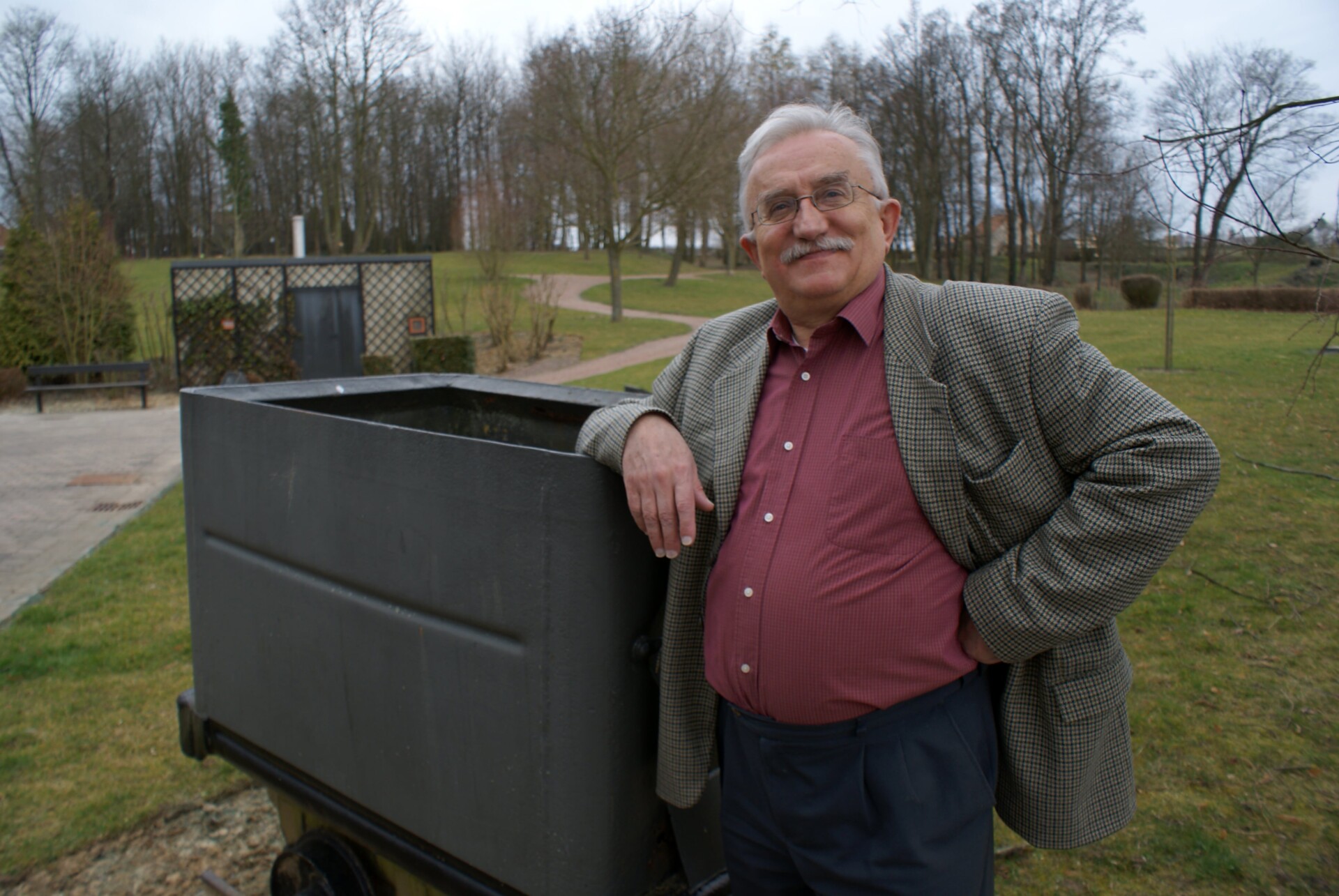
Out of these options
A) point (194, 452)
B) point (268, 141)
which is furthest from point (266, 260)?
point (268, 141)

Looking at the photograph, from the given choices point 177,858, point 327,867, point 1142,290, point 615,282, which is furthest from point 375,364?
point 1142,290

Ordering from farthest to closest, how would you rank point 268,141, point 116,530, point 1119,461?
1. point 268,141
2. point 116,530
3. point 1119,461

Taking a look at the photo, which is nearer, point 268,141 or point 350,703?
point 350,703

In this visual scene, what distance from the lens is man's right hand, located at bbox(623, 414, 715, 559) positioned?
1.72 metres

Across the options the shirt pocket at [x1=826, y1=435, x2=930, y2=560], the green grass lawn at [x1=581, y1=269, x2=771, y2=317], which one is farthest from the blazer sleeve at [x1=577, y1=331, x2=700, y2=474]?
the green grass lawn at [x1=581, y1=269, x2=771, y2=317]

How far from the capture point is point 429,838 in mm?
2115

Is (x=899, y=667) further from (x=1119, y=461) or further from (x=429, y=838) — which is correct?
(x=429, y=838)

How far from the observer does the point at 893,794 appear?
167 centimetres

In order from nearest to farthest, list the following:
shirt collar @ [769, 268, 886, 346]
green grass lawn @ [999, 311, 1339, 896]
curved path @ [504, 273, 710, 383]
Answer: shirt collar @ [769, 268, 886, 346], green grass lawn @ [999, 311, 1339, 896], curved path @ [504, 273, 710, 383]

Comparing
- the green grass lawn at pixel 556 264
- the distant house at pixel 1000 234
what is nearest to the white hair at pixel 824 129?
the green grass lawn at pixel 556 264

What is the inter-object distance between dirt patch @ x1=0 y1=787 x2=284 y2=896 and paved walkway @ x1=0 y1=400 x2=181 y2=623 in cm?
295

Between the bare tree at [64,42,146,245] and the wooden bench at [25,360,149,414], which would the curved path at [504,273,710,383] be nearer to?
the wooden bench at [25,360,149,414]

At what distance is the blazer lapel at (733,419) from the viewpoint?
5.95 ft

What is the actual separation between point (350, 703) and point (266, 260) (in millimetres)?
19168
